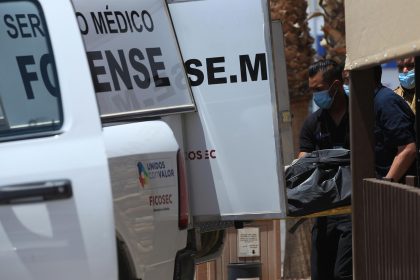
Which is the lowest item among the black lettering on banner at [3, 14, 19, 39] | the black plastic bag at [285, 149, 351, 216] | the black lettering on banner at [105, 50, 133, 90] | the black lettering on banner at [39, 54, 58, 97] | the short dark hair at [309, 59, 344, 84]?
the black plastic bag at [285, 149, 351, 216]

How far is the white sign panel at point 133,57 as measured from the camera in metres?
5.07

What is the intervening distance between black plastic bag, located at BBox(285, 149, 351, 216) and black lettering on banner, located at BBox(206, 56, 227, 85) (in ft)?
2.95

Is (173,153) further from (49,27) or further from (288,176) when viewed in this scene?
(288,176)

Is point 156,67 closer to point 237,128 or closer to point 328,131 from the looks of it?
point 237,128

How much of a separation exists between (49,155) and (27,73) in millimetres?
486

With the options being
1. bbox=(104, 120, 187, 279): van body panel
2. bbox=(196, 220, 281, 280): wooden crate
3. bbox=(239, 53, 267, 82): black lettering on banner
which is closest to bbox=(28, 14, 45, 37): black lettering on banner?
bbox=(104, 120, 187, 279): van body panel

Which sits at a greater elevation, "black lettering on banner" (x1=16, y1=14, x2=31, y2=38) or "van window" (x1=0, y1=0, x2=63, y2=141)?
"black lettering on banner" (x1=16, y1=14, x2=31, y2=38)

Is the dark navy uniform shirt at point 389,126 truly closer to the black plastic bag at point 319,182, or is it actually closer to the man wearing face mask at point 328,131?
the black plastic bag at point 319,182

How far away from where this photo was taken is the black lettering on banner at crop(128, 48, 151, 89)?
17.1 feet

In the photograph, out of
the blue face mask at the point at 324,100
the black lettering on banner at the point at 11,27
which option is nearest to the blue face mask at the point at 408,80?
the blue face mask at the point at 324,100

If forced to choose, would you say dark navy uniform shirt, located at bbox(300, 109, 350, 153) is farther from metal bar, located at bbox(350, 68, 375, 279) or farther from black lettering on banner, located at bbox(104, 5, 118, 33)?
black lettering on banner, located at bbox(104, 5, 118, 33)

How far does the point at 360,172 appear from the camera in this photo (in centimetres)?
507

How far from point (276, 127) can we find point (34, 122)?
6.21ft

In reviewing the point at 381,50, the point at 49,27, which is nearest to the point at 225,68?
the point at 381,50
